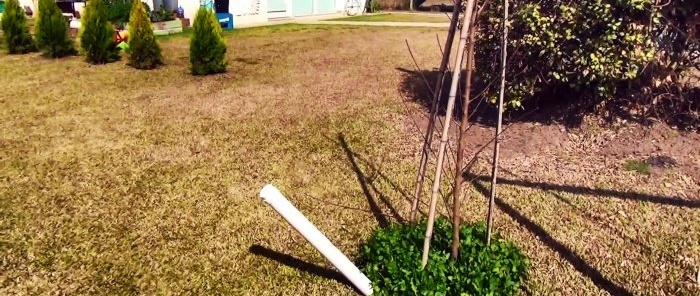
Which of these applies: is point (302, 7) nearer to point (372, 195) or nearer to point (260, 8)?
point (260, 8)

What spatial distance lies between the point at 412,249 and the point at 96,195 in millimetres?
3685

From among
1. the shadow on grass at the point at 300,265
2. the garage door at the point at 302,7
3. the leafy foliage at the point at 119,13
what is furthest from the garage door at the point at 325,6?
the shadow on grass at the point at 300,265

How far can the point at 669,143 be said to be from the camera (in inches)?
229

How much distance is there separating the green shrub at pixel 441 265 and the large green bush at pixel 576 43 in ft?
7.84

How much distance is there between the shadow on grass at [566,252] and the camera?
3.66 m

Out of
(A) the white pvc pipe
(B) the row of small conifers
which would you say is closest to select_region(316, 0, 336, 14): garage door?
(B) the row of small conifers

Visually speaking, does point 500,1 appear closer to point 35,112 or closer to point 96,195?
point 96,195

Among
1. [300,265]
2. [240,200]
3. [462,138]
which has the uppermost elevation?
[462,138]

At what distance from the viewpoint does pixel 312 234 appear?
3152mm

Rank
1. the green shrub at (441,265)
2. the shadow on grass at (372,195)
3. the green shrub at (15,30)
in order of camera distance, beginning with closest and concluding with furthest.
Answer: the green shrub at (441,265)
the shadow on grass at (372,195)
the green shrub at (15,30)

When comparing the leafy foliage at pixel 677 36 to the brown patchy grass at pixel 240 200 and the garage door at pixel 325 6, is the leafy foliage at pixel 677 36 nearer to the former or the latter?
the brown patchy grass at pixel 240 200

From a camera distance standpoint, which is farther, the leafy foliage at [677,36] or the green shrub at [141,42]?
the green shrub at [141,42]

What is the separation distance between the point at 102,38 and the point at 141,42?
1505 millimetres

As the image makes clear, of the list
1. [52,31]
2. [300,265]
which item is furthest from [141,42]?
[300,265]
